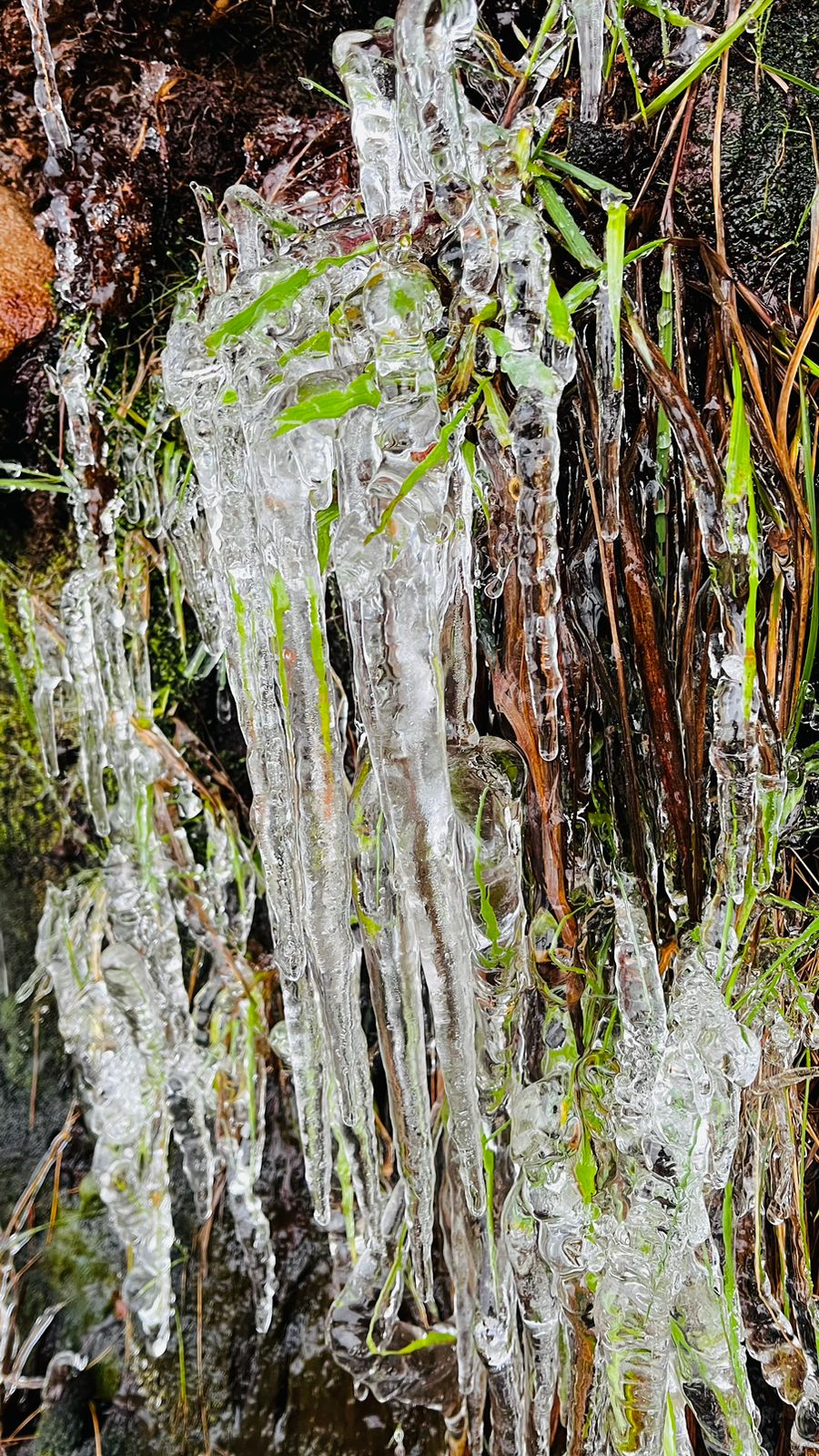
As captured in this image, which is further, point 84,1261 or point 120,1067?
point 84,1261

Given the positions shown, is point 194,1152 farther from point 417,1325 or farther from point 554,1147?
point 554,1147

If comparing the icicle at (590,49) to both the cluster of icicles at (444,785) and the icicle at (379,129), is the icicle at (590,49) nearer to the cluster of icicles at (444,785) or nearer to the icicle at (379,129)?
the cluster of icicles at (444,785)

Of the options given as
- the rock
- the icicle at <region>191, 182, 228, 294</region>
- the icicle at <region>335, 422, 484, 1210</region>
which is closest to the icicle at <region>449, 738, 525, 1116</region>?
the icicle at <region>335, 422, 484, 1210</region>

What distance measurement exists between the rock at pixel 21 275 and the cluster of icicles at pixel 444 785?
0.07 metres

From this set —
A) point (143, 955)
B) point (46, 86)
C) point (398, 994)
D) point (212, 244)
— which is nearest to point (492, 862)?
point (398, 994)

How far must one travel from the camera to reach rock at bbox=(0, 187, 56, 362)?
1.32 m

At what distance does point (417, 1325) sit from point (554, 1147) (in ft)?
1.86

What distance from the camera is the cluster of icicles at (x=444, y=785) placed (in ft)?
Result: 2.95

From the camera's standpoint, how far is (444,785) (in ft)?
2.98

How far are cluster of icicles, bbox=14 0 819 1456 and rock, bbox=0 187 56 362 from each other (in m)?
0.07

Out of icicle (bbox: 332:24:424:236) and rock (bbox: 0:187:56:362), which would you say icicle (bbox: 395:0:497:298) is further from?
rock (bbox: 0:187:56:362)

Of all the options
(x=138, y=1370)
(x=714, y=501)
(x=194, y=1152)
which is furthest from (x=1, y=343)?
(x=138, y=1370)

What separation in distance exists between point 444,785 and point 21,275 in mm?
989

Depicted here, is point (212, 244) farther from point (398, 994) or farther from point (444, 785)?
point (398, 994)
